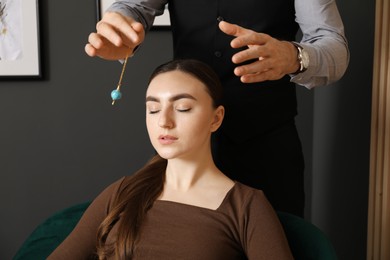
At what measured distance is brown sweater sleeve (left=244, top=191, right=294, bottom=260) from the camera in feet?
4.26

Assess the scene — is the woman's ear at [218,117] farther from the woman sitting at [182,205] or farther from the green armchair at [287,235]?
the green armchair at [287,235]

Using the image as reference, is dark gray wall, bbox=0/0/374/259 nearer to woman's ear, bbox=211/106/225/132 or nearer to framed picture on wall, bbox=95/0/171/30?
framed picture on wall, bbox=95/0/171/30

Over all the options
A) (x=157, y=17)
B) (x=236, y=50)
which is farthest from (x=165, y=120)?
(x=157, y=17)

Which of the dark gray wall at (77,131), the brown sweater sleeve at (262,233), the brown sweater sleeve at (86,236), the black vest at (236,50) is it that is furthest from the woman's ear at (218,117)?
the dark gray wall at (77,131)

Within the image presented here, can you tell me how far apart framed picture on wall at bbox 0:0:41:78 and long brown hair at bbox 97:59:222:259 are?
1.15 m

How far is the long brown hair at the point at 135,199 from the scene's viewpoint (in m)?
1.40

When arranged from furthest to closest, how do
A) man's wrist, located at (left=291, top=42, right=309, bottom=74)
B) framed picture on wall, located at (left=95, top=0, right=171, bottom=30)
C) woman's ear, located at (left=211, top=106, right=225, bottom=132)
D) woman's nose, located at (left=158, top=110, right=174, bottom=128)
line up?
framed picture on wall, located at (left=95, top=0, right=171, bottom=30), woman's ear, located at (left=211, top=106, right=225, bottom=132), woman's nose, located at (left=158, top=110, right=174, bottom=128), man's wrist, located at (left=291, top=42, right=309, bottom=74)

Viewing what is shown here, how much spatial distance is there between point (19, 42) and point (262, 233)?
1651 millimetres

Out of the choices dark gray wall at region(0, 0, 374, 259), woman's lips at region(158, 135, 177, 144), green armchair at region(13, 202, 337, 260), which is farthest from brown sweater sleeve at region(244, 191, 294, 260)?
dark gray wall at region(0, 0, 374, 259)

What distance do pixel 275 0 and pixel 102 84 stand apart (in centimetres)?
120

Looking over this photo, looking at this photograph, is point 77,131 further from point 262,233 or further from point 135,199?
point 262,233

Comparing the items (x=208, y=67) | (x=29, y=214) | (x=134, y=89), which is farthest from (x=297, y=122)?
(x=29, y=214)

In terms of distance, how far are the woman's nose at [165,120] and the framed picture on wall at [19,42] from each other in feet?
4.20

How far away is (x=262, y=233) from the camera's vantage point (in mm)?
1326
